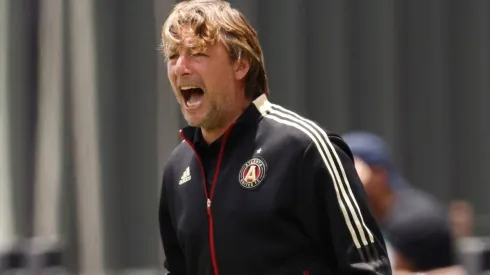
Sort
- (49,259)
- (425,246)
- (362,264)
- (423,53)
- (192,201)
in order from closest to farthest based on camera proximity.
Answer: (362,264), (192,201), (425,246), (49,259), (423,53)

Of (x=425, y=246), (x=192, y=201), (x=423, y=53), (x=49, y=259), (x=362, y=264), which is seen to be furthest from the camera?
(x=423, y=53)

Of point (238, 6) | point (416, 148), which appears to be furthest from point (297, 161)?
point (416, 148)

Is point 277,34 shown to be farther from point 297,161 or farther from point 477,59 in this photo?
point 297,161

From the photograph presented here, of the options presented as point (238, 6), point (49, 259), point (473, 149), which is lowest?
point (49, 259)

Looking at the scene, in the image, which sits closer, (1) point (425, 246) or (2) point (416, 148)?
(1) point (425, 246)

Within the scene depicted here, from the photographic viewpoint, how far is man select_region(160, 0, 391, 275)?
2.59 meters

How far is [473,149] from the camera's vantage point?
691 cm

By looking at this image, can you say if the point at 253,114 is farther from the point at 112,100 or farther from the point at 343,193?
the point at 112,100

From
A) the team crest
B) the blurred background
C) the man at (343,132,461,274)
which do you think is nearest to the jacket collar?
the team crest

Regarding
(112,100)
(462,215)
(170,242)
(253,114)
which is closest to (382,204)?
(170,242)

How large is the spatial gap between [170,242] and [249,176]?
0.46 meters

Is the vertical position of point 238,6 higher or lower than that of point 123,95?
higher

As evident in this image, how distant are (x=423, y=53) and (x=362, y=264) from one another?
4.37m

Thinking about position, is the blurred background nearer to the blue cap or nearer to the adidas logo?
the blue cap
